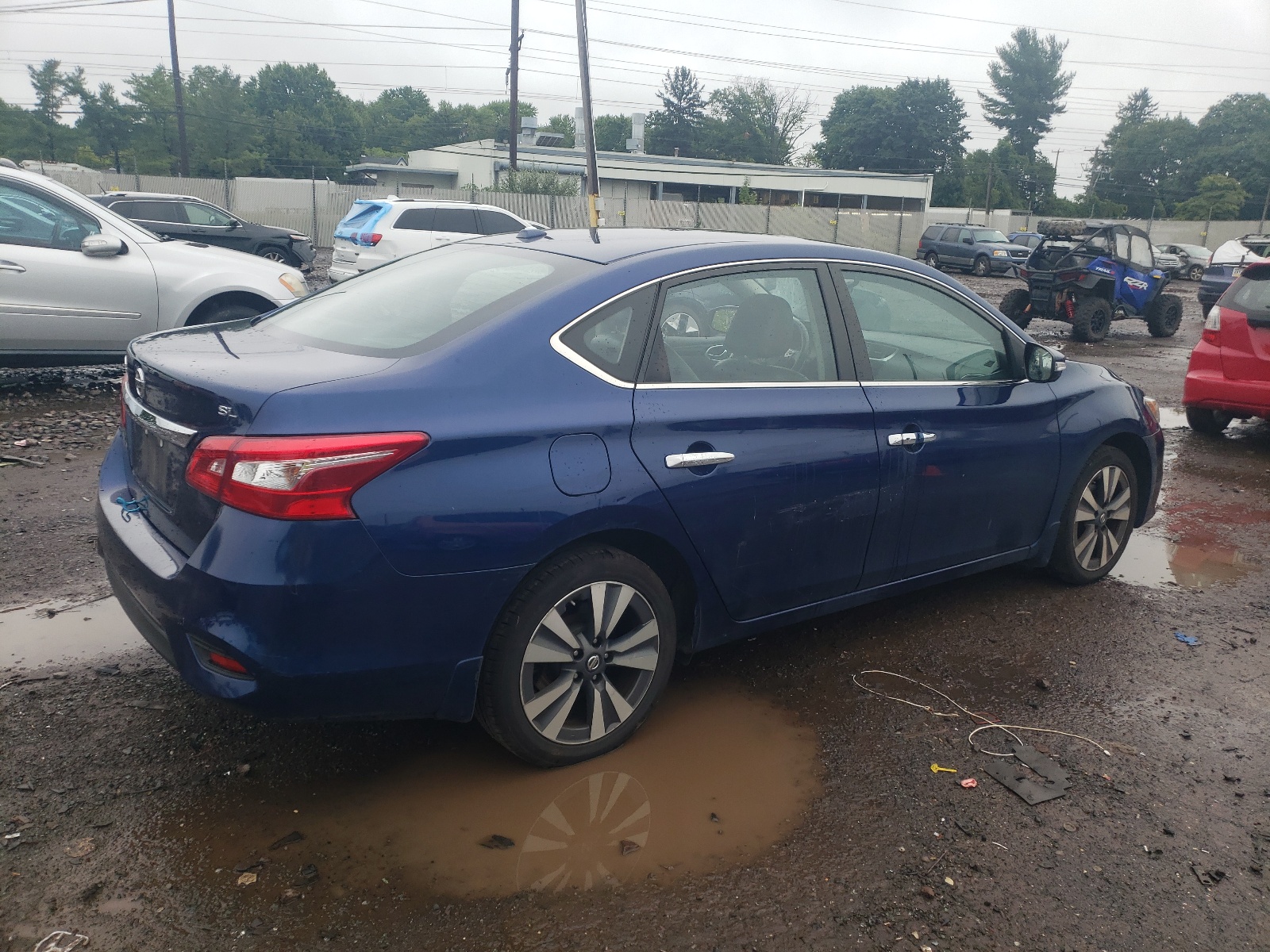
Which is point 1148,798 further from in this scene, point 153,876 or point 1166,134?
point 1166,134

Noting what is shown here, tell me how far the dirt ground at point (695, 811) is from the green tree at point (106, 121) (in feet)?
252

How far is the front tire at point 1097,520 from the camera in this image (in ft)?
15.3

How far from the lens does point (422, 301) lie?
3.30 metres

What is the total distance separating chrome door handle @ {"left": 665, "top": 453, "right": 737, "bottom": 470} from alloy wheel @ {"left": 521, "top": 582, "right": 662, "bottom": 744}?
406 mm

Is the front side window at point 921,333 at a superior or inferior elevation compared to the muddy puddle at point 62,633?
superior

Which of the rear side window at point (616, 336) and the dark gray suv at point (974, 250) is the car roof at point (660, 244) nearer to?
the rear side window at point (616, 336)

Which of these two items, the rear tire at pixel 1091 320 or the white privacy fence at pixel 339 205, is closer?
the rear tire at pixel 1091 320

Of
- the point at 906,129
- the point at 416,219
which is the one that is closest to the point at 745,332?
the point at 416,219

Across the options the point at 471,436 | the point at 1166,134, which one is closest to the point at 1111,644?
the point at 471,436

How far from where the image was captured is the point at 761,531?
3.30 metres

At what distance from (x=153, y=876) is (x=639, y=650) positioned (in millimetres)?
1461

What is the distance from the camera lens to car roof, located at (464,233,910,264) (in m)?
3.40

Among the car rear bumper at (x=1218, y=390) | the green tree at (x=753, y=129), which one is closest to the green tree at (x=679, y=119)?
the green tree at (x=753, y=129)

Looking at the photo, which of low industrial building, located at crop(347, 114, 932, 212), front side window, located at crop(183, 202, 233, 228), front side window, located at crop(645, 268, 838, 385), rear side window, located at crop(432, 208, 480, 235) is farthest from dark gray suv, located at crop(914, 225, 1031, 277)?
front side window, located at crop(645, 268, 838, 385)
